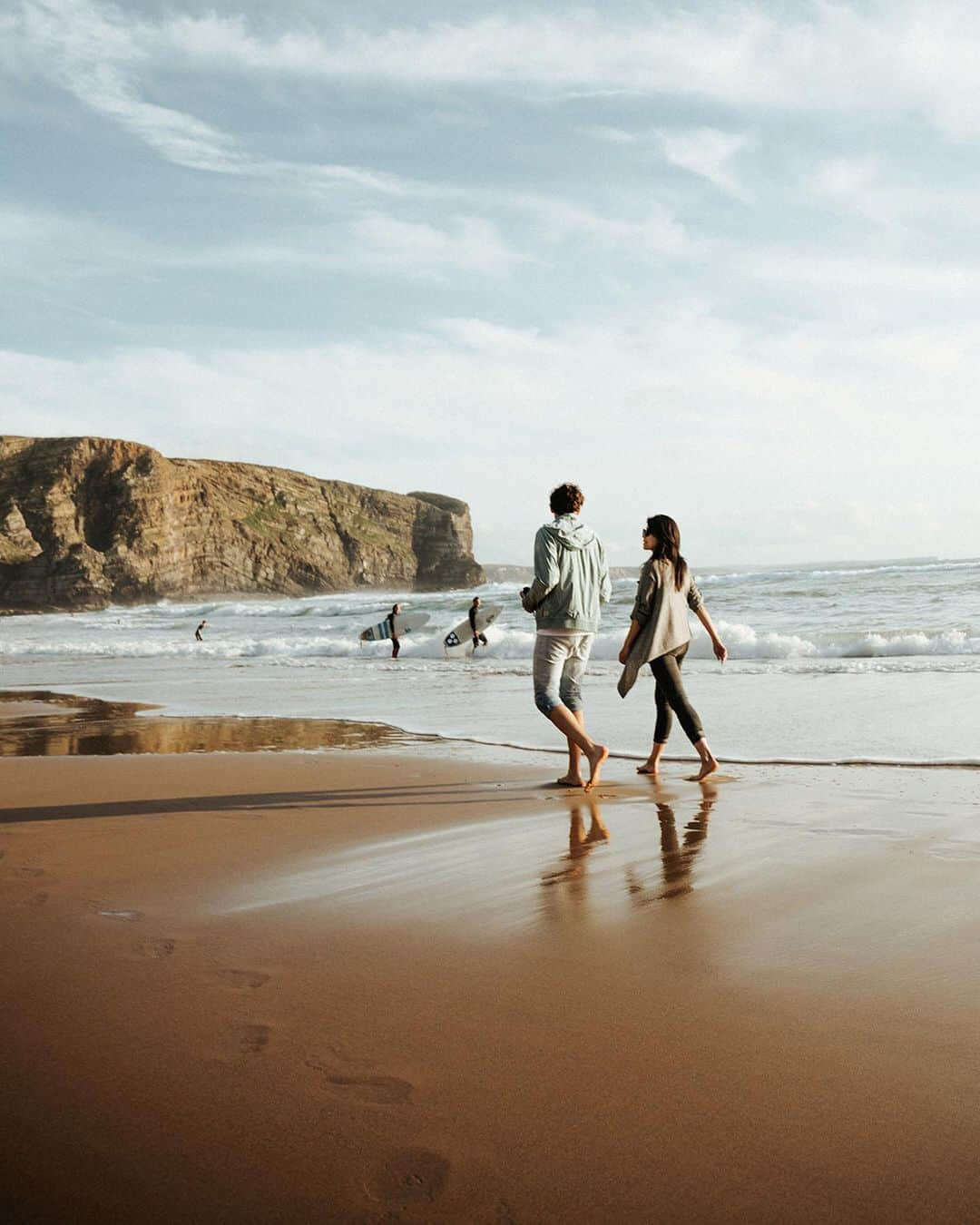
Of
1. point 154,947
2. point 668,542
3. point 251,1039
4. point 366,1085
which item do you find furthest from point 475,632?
point 366,1085

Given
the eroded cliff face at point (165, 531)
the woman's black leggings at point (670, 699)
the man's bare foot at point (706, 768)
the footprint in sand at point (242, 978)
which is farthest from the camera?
the eroded cliff face at point (165, 531)

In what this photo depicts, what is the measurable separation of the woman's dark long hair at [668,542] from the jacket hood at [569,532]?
60 cm

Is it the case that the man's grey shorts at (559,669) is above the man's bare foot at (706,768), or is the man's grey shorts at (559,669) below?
above

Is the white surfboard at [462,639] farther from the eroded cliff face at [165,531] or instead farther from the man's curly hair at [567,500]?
the eroded cliff face at [165,531]

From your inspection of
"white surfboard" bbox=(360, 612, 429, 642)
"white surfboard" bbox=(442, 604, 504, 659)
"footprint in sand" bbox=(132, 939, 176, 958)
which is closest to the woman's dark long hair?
"footprint in sand" bbox=(132, 939, 176, 958)

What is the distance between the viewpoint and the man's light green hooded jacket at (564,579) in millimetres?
5910

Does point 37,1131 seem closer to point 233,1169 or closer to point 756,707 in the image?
point 233,1169

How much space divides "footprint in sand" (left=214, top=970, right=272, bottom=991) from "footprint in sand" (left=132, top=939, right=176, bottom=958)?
0.85ft

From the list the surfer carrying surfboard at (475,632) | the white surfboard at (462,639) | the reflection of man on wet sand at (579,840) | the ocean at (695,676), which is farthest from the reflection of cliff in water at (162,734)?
the surfer carrying surfboard at (475,632)

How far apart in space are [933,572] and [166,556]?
5550 cm

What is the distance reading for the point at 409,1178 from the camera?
1707 mm

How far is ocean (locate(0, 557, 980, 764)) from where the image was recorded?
789 cm

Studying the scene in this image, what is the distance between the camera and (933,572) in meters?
33.5

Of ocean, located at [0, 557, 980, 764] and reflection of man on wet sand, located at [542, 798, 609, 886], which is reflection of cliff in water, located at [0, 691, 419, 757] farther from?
reflection of man on wet sand, located at [542, 798, 609, 886]
